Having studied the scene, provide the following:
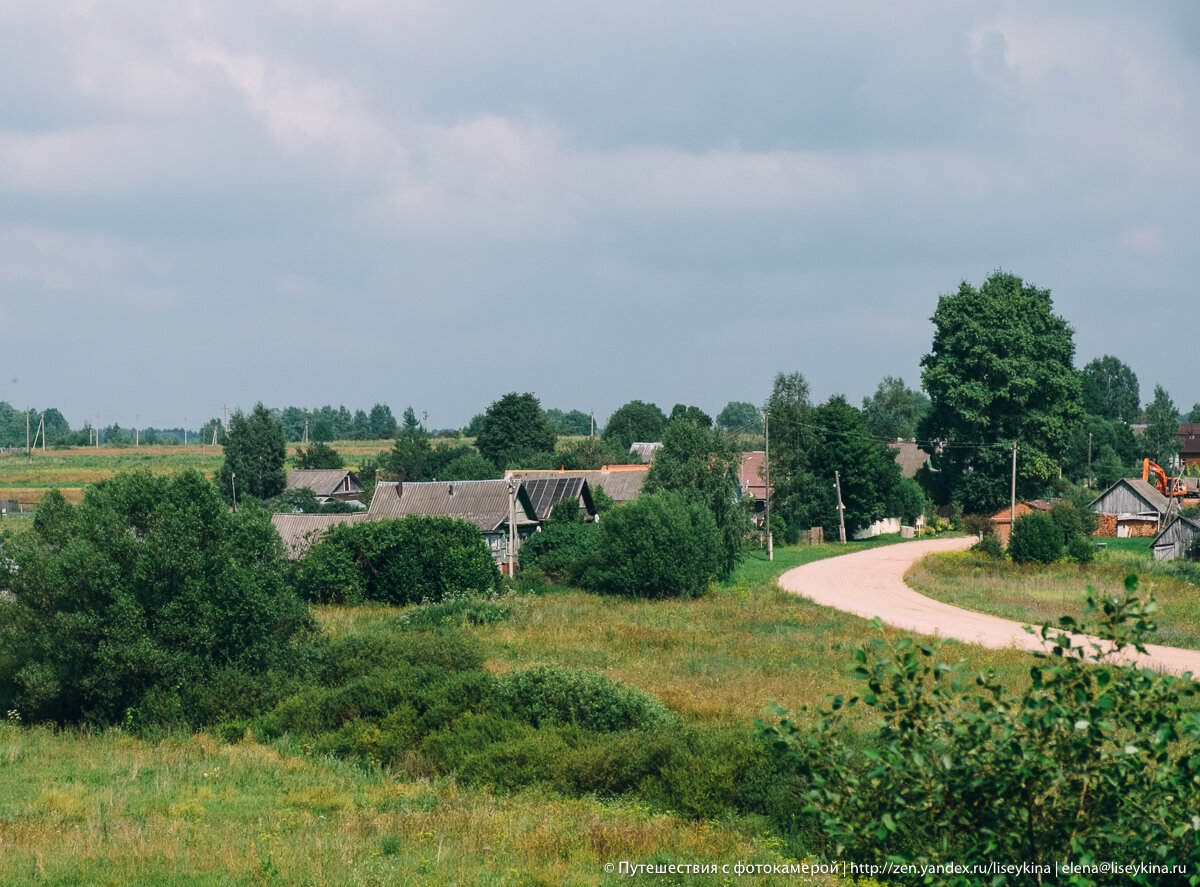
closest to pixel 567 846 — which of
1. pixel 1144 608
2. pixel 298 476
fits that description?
pixel 1144 608

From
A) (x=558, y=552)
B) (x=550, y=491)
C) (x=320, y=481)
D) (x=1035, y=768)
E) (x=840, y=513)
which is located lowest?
(x=558, y=552)

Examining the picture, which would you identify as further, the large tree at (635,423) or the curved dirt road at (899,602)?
the large tree at (635,423)

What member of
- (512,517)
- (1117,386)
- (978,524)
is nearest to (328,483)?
(512,517)

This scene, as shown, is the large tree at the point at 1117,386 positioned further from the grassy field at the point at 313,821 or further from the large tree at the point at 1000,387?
the grassy field at the point at 313,821

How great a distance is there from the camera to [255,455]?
75.2 meters

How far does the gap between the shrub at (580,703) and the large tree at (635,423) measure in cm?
11307

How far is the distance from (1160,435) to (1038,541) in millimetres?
71518

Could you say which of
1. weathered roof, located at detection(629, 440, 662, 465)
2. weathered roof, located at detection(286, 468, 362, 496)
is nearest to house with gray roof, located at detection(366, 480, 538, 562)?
weathered roof, located at detection(286, 468, 362, 496)

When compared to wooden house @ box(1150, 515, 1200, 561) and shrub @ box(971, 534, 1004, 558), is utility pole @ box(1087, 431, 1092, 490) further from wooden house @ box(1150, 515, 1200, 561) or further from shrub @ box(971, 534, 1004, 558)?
shrub @ box(971, 534, 1004, 558)

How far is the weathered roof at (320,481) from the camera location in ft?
244

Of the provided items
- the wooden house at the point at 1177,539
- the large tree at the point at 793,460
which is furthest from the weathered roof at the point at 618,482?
the wooden house at the point at 1177,539

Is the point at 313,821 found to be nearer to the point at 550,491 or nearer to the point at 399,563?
the point at 399,563

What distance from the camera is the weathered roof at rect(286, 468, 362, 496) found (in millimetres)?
74375

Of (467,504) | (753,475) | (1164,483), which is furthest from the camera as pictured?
(753,475)
